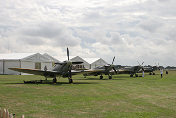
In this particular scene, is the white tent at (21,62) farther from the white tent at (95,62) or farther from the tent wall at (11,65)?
the white tent at (95,62)

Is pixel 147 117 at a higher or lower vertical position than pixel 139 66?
lower

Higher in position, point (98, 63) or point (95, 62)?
point (95, 62)

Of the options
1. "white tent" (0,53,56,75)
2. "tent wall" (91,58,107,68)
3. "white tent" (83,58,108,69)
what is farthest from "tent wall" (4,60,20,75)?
"tent wall" (91,58,107,68)

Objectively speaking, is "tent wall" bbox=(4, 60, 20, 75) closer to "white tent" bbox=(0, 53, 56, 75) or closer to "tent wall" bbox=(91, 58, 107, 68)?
"white tent" bbox=(0, 53, 56, 75)

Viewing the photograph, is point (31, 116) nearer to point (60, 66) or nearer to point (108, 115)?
point (108, 115)

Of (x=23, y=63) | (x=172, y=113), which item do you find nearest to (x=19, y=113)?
(x=172, y=113)

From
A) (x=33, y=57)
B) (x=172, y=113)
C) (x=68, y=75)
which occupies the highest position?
(x=33, y=57)

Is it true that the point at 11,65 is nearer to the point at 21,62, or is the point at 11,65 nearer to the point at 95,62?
the point at 21,62

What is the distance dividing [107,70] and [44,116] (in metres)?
28.7

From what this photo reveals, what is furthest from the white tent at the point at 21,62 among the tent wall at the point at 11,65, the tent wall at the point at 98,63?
the tent wall at the point at 98,63

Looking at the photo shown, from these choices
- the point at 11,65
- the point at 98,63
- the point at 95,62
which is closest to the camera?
the point at 11,65

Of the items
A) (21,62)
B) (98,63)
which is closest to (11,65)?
(21,62)

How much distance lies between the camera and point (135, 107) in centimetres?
1032

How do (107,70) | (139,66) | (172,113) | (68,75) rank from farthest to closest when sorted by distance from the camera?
(139,66)
(107,70)
(68,75)
(172,113)
